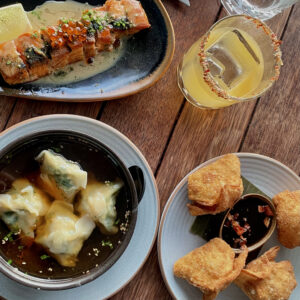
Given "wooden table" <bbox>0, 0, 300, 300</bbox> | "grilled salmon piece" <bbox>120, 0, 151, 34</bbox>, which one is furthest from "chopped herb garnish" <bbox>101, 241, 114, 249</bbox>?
"grilled salmon piece" <bbox>120, 0, 151, 34</bbox>

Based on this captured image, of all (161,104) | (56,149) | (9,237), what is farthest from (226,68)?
(9,237)

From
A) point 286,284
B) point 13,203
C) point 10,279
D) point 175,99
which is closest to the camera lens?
point 13,203

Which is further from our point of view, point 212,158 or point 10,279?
point 212,158

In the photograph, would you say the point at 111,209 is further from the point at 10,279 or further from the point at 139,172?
the point at 10,279

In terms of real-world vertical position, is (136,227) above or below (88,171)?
below

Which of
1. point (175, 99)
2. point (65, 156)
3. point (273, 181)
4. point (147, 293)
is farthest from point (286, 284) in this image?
point (65, 156)

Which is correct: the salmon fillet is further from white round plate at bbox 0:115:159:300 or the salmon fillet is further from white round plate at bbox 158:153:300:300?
white round plate at bbox 158:153:300:300

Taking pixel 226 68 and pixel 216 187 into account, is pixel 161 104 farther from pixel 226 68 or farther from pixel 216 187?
pixel 216 187
